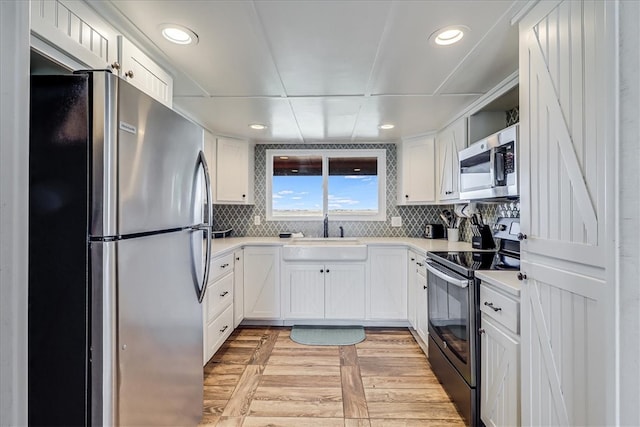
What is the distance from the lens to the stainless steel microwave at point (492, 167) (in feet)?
5.80

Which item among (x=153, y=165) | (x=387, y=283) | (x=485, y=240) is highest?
(x=153, y=165)

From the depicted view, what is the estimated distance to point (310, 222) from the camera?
3922mm

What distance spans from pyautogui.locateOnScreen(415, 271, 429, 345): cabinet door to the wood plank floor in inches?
6.8

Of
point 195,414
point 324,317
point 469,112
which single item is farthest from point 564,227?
point 324,317

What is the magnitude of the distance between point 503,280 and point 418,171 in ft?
6.84

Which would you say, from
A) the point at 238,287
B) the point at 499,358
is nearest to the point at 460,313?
the point at 499,358

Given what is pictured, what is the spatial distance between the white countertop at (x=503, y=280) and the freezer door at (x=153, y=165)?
5.16 ft

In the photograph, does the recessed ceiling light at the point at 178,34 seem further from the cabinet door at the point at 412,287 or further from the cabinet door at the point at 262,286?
the cabinet door at the point at 412,287

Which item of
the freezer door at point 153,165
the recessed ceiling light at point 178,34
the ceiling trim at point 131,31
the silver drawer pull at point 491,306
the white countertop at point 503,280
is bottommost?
the silver drawer pull at point 491,306

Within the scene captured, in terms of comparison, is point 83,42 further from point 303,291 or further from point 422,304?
point 422,304

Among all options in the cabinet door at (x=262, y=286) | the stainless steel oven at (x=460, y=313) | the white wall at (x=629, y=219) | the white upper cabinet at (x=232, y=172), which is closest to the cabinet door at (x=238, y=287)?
the cabinet door at (x=262, y=286)

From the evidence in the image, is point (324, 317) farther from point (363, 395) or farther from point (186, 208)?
point (186, 208)

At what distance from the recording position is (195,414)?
65.1 inches

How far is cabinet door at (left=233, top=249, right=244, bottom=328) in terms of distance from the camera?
121 inches
